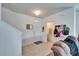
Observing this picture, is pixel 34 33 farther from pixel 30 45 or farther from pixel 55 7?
pixel 55 7

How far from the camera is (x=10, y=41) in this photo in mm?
1871

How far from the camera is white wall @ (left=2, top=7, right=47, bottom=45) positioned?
6.02 ft

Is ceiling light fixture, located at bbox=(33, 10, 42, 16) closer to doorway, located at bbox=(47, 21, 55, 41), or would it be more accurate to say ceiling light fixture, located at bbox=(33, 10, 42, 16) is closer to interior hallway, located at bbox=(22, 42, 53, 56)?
doorway, located at bbox=(47, 21, 55, 41)

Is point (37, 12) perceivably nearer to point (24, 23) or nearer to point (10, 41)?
point (24, 23)

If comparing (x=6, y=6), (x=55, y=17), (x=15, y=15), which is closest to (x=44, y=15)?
(x=55, y=17)

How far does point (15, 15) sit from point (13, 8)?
0.36 ft

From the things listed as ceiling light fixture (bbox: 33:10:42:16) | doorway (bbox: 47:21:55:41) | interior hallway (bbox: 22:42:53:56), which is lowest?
interior hallway (bbox: 22:42:53:56)

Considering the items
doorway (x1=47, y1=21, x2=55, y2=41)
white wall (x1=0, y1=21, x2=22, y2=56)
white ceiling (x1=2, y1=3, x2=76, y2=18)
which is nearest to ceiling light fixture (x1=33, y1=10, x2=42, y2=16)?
white ceiling (x1=2, y1=3, x2=76, y2=18)

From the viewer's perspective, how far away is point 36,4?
6.24ft

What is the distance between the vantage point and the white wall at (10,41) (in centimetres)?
185

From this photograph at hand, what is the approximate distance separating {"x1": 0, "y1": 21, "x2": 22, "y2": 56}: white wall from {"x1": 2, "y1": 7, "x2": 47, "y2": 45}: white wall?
2.8 inches

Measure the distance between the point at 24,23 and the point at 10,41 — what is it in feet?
1.08

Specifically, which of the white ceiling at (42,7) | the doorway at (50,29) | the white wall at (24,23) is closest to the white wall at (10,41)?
the white wall at (24,23)

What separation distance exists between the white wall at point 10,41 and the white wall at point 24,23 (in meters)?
0.07
